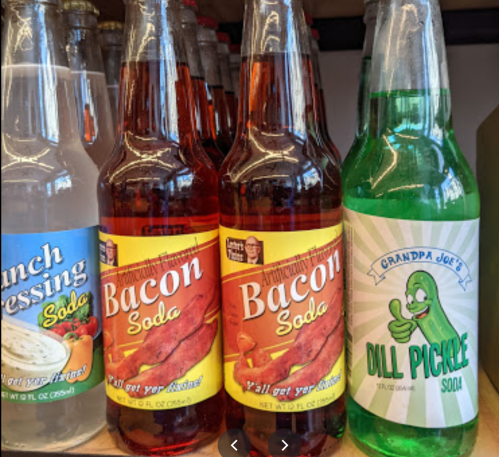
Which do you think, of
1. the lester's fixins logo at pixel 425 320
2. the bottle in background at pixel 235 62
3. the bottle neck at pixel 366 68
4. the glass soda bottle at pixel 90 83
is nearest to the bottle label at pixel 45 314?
the glass soda bottle at pixel 90 83

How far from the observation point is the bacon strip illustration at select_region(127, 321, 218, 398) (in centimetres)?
55

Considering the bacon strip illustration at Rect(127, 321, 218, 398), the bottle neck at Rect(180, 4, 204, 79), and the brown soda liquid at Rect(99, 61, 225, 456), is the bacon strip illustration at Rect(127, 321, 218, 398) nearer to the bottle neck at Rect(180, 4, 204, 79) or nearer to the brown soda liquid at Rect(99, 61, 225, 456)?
the brown soda liquid at Rect(99, 61, 225, 456)

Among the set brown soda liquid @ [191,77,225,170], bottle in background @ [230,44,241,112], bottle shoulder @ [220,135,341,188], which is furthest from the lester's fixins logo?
bottle in background @ [230,44,241,112]

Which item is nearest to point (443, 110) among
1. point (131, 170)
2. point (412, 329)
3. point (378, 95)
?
point (378, 95)

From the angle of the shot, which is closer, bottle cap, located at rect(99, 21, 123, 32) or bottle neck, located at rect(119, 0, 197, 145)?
bottle neck, located at rect(119, 0, 197, 145)

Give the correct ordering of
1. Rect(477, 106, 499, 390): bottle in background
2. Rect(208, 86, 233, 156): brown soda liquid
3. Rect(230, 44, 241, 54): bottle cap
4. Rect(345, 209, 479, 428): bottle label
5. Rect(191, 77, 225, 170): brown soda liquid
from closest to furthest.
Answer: Rect(345, 209, 479, 428): bottle label → Rect(477, 106, 499, 390): bottle in background → Rect(191, 77, 225, 170): brown soda liquid → Rect(208, 86, 233, 156): brown soda liquid → Rect(230, 44, 241, 54): bottle cap

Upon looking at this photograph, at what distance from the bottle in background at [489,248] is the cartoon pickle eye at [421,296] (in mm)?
180

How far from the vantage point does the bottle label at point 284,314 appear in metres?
0.52

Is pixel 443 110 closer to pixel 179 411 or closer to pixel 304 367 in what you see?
pixel 304 367

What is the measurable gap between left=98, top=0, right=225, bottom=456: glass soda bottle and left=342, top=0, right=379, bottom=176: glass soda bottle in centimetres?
26

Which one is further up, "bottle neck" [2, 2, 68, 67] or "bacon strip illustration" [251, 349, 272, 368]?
"bottle neck" [2, 2, 68, 67]

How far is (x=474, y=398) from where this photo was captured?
55 centimetres

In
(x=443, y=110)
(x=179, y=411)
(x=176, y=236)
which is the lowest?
(x=179, y=411)

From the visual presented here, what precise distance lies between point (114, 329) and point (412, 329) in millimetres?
305
